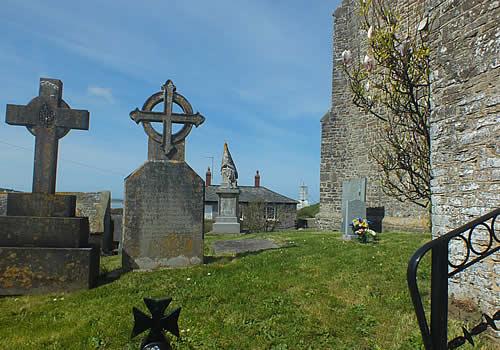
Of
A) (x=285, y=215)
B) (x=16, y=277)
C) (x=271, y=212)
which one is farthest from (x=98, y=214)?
(x=285, y=215)

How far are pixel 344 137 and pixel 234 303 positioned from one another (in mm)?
15200

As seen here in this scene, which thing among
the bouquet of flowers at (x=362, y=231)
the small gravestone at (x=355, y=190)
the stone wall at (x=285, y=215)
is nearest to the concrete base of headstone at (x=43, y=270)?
the bouquet of flowers at (x=362, y=231)

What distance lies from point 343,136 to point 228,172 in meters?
6.19

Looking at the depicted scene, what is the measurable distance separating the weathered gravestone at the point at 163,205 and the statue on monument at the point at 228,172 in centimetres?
986

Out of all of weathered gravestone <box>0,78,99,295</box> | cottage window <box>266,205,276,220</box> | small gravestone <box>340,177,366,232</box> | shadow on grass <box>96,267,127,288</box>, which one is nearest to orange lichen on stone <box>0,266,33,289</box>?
weathered gravestone <box>0,78,99,295</box>

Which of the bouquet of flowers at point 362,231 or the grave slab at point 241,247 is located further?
the bouquet of flowers at point 362,231

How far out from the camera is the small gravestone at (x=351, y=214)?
472 inches

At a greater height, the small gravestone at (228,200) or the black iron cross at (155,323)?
the small gravestone at (228,200)

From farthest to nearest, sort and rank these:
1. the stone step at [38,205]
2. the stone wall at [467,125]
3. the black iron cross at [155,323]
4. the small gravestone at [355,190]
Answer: the small gravestone at [355,190] < the stone step at [38,205] < the stone wall at [467,125] < the black iron cross at [155,323]

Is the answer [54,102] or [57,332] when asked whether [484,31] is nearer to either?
[57,332]

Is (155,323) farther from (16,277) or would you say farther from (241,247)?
(241,247)

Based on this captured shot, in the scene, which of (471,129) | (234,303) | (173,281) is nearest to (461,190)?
(471,129)

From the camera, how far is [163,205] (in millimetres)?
6988

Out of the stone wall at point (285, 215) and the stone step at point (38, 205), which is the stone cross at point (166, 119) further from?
the stone wall at point (285, 215)
